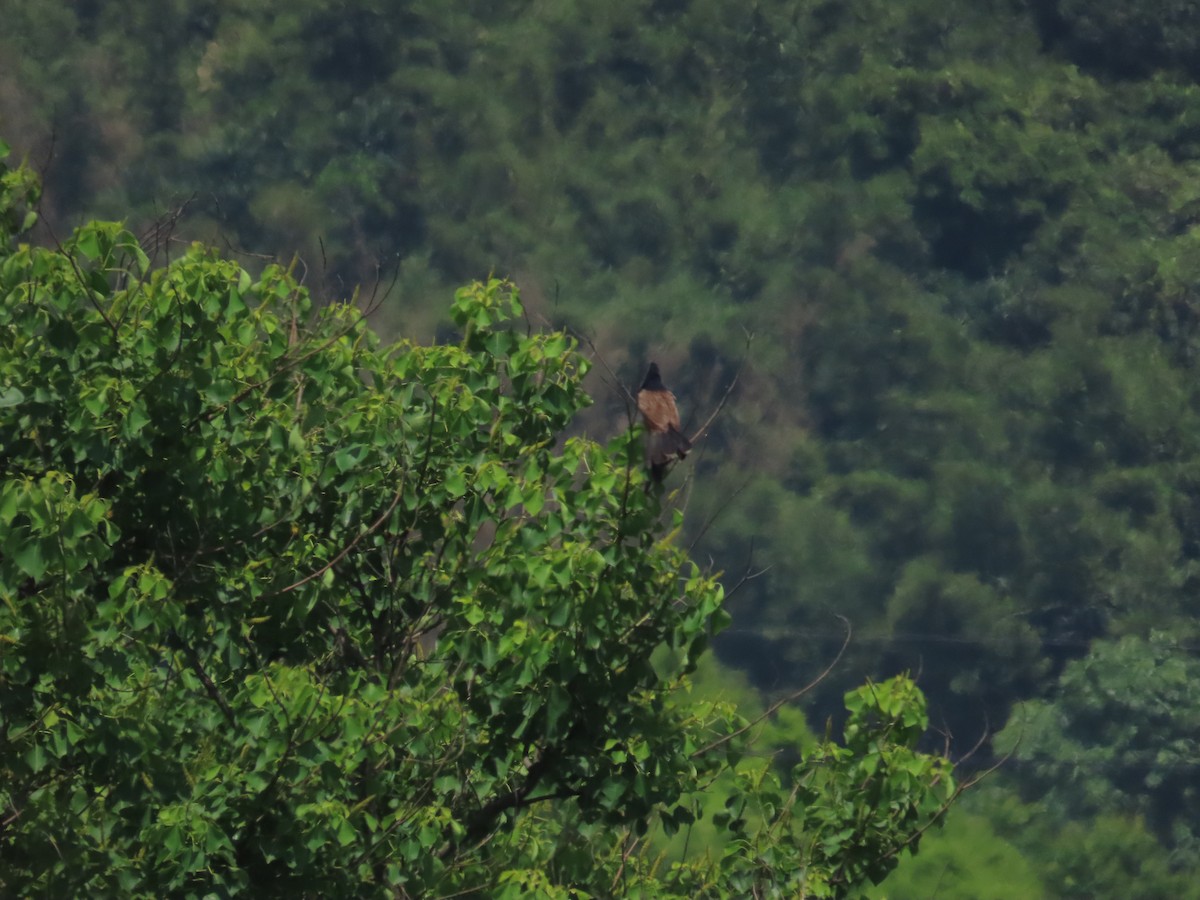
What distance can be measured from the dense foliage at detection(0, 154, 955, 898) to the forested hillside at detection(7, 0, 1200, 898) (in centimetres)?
4321

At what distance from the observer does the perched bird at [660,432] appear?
707cm

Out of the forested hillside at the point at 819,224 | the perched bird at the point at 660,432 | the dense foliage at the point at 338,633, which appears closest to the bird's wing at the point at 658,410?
the perched bird at the point at 660,432

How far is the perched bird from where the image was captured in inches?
278

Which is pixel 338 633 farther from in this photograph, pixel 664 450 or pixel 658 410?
pixel 664 450

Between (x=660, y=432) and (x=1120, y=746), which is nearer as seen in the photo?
(x=660, y=432)

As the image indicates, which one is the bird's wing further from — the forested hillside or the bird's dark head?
the forested hillside

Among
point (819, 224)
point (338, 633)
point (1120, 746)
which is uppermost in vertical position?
point (338, 633)

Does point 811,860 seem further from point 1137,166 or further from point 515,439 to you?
point 1137,166

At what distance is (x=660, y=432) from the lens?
7199mm

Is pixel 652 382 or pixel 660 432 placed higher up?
pixel 660 432

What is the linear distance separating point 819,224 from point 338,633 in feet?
188

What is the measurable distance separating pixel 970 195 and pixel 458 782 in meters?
56.5

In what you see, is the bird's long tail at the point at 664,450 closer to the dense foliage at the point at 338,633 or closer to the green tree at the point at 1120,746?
the dense foliage at the point at 338,633

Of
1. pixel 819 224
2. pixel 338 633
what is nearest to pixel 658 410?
pixel 338 633
